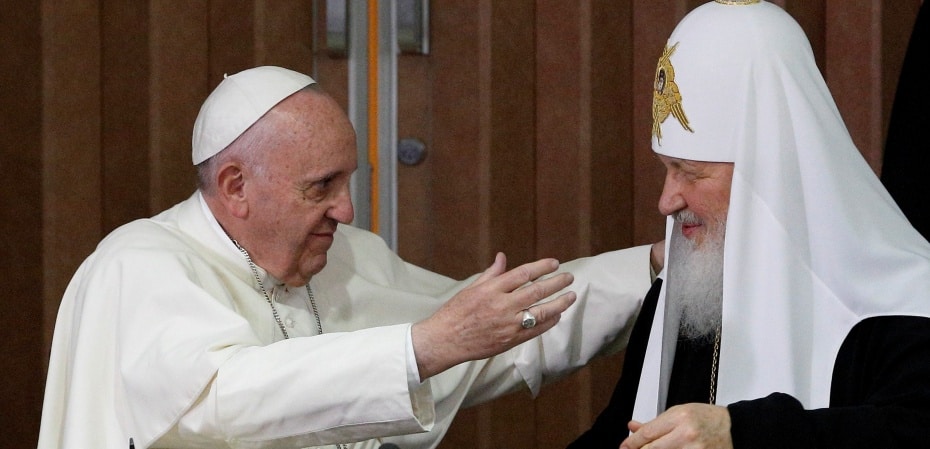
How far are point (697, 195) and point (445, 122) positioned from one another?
1.67m

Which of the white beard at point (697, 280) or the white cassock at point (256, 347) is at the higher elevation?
the white beard at point (697, 280)

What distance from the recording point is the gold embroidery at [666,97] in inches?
112

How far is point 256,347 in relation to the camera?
9.43ft

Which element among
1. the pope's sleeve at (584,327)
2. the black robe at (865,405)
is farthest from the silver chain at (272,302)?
the black robe at (865,405)

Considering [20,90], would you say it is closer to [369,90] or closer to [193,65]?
[193,65]

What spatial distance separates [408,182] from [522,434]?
921 mm

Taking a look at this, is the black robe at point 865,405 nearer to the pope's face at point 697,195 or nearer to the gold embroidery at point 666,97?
the pope's face at point 697,195

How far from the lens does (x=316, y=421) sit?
2.77 metres

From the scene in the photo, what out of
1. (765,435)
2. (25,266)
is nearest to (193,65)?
(25,266)

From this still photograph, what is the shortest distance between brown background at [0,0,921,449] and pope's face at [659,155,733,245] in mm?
1472

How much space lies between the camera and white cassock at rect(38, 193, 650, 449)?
2.75 m

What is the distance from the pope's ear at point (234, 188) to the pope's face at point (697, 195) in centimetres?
104

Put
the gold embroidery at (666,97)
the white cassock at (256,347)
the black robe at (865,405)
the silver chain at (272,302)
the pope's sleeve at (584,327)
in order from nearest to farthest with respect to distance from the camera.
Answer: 1. the black robe at (865,405)
2. the white cassock at (256,347)
3. the gold embroidery at (666,97)
4. the silver chain at (272,302)
5. the pope's sleeve at (584,327)

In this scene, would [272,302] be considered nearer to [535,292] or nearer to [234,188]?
[234,188]
